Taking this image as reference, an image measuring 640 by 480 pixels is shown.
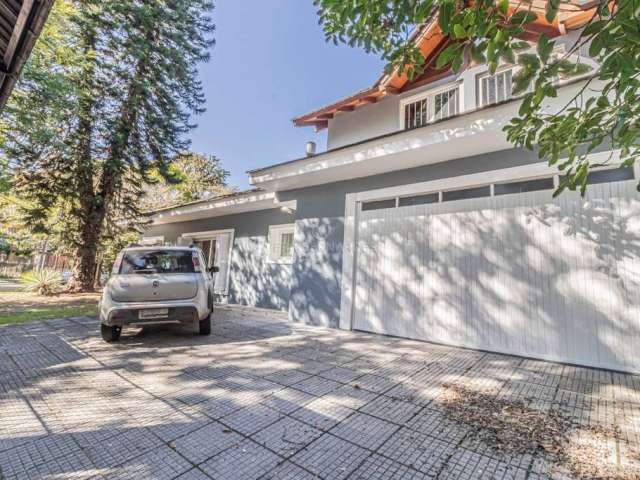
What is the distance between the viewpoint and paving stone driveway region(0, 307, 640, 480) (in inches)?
79.5

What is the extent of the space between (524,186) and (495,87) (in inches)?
114

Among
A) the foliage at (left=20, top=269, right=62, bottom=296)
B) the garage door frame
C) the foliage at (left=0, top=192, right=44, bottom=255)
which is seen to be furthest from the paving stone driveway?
the foliage at (left=0, top=192, right=44, bottom=255)

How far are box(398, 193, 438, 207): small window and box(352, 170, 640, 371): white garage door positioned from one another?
2 cm

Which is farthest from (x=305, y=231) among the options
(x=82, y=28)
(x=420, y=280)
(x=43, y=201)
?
(x=82, y=28)

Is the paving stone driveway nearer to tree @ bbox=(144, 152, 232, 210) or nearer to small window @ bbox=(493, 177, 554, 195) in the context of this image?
small window @ bbox=(493, 177, 554, 195)

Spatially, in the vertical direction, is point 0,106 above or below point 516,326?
above

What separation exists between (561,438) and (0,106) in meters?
5.74

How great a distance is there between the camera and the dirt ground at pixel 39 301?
802 centimetres

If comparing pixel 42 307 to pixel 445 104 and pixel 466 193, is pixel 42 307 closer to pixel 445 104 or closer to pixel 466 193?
pixel 466 193

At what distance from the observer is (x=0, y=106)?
2.74m

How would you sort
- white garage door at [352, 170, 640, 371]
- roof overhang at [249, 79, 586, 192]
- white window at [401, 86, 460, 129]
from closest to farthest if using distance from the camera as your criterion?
white garage door at [352, 170, 640, 371] < roof overhang at [249, 79, 586, 192] < white window at [401, 86, 460, 129]

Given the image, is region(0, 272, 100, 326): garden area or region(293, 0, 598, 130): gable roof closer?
region(293, 0, 598, 130): gable roof

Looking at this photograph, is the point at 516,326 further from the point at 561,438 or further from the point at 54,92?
the point at 54,92

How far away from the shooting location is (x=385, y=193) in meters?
6.28
